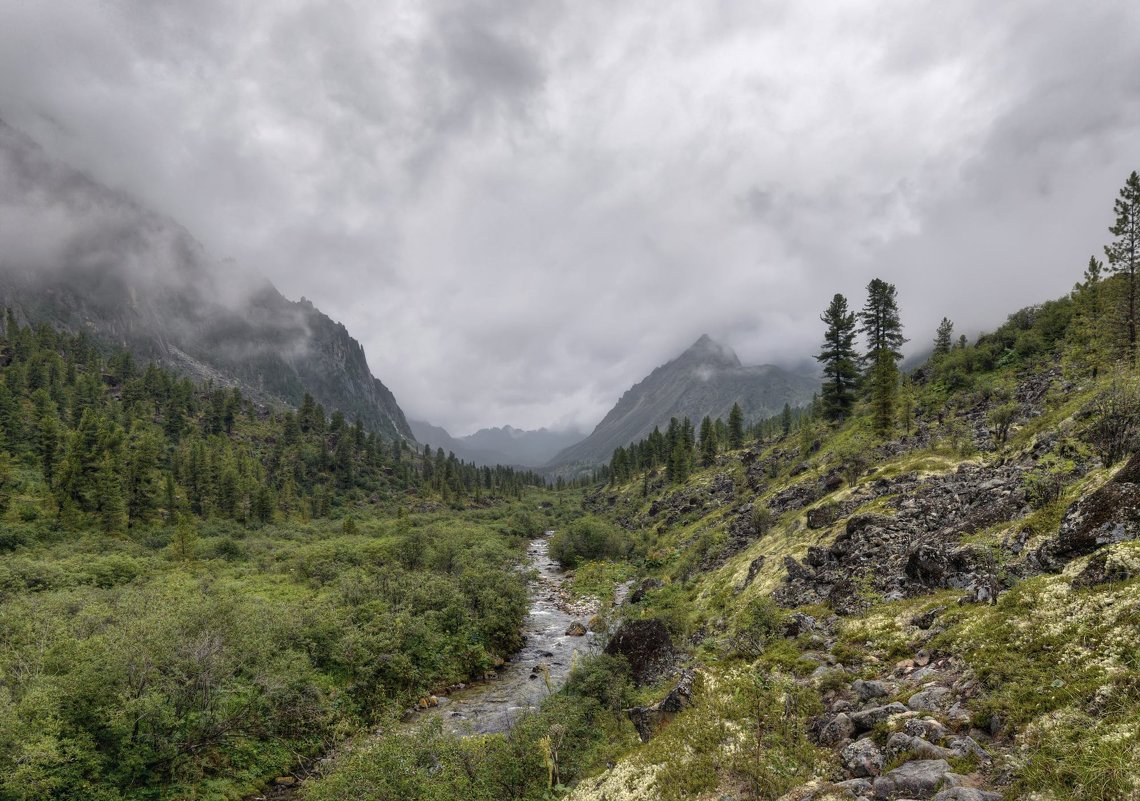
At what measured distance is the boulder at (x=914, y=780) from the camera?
25.7 feet

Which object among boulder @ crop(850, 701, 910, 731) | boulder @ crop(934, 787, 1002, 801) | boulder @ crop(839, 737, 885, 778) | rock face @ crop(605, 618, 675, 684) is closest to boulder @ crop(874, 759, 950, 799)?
boulder @ crop(934, 787, 1002, 801)

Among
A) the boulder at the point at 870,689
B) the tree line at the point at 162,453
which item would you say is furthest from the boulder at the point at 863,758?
the tree line at the point at 162,453

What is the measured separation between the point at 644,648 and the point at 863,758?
18402 mm

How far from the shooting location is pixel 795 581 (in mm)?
26031

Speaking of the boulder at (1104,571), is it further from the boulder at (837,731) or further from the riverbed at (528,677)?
the riverbed at (528,677)

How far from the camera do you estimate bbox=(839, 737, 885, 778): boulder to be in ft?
30.2

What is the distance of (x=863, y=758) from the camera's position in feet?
31.1

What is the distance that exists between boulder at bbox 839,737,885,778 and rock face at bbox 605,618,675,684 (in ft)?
53.0

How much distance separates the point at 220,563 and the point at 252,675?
35.1 m

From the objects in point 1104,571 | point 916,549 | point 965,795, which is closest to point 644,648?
point 916,549

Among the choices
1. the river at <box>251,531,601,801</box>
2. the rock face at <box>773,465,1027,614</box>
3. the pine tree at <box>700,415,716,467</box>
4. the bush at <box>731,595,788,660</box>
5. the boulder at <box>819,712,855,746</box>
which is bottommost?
the river at <box>251,531,601,801</box>

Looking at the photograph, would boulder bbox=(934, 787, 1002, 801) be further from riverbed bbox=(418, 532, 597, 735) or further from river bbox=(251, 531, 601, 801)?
river bbox=(251, 531, 601, 801)

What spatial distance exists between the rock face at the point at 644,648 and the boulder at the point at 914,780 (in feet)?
58.7

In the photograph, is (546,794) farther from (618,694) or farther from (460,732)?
(460,732)
